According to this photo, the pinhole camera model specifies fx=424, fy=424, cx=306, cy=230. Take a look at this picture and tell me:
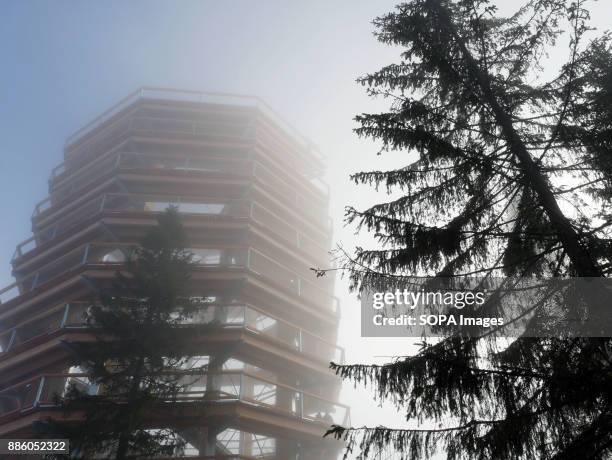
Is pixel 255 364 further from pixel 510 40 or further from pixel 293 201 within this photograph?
pixel 510 40

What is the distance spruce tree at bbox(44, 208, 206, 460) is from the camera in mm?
10992

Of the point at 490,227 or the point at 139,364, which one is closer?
the point at 490,227

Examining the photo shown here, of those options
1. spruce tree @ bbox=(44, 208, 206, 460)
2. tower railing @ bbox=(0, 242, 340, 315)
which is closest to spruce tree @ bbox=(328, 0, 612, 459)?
spruce tree @ bbox=(44, 208, 206, 460)

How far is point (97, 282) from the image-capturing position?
60.4 feet

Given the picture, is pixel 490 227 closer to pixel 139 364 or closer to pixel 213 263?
pixel 139 364

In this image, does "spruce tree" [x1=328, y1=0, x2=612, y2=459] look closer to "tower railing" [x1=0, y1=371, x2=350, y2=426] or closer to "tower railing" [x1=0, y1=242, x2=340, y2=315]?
"tower railing" [x1=0, y1=371, x2=350, y2=426]

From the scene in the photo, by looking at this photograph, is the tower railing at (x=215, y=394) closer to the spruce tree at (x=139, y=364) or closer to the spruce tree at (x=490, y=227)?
the spruce tree at (x=139, y=364)

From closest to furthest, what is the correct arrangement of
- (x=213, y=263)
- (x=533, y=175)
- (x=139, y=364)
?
(x=533, y=175)
(x=139, y=364)
(x=213, y=263)

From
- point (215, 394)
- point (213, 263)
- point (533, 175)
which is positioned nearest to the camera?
point (533, 175)

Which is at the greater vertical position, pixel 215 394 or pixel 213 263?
pixel 213 263

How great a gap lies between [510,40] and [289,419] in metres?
13.6

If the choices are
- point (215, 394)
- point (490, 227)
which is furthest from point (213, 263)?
point (490, 227)

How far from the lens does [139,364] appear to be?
12023mm

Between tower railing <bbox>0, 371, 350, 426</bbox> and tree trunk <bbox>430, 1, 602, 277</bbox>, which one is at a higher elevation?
tree trunk <bbox>430, 1, 602, 277</bbox>
